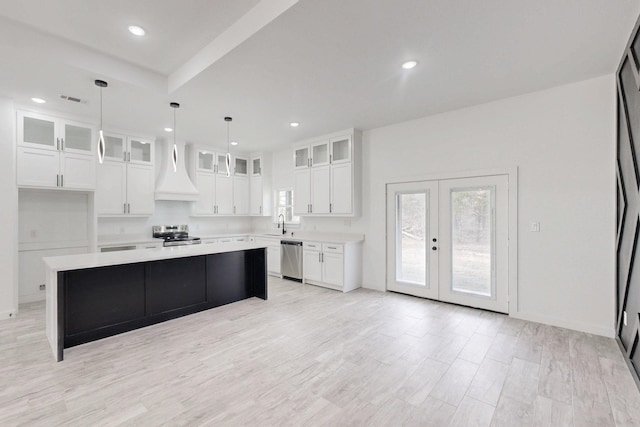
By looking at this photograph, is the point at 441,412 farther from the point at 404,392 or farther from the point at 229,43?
the point at 229,43

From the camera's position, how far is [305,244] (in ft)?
18.8

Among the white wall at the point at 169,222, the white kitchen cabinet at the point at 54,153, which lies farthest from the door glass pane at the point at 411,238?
the white kitchen cabinet at the point at 54,153

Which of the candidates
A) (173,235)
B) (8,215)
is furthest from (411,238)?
(8,215)

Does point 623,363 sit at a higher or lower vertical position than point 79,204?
lower

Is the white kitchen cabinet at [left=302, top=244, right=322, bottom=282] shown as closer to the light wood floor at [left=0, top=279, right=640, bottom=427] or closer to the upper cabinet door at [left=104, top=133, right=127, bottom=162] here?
the light wood floor at [left=0, top=279, right=640, bottom=427]

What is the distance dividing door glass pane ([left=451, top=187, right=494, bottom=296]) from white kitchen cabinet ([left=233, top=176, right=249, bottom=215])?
5.01m

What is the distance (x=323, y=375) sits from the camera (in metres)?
2.51

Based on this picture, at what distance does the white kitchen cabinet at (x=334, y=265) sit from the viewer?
5148 millimetres

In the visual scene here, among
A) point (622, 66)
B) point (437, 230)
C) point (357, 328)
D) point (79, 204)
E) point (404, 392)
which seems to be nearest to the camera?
Answer: point (404, 392)

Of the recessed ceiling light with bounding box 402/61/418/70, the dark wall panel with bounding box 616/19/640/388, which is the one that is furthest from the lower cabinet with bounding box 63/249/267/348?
the dark wall panel with bounding box 616/19/640/388

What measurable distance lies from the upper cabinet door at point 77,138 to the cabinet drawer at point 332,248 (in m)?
4.28

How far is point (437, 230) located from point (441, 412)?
9.53 ft

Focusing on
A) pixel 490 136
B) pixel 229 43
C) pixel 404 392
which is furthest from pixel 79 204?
pixel 490 136

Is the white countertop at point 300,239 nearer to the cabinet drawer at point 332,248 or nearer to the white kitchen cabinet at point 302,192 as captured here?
the cabinet drawer at point 332,248
